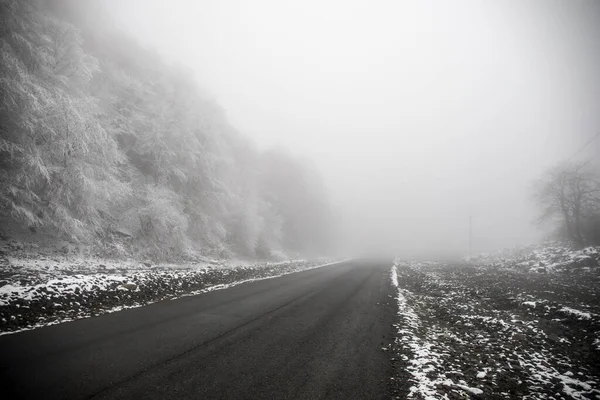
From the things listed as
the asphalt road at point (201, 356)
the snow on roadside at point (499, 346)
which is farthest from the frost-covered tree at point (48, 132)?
the snow on roadside at point (499, 346)

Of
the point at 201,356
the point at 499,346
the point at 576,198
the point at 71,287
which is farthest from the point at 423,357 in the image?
the point at 576,198

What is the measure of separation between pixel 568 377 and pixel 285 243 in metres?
40.7

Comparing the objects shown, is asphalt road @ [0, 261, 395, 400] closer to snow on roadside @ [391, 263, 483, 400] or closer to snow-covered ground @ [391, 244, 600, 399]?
snow on roadside @ [391, 263, 483, 400]

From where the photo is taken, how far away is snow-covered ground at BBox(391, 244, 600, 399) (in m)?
5.45

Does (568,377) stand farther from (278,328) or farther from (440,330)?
(278,328)

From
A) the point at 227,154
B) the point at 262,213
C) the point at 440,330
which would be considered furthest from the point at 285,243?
the point at 440,330

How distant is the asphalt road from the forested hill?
30.6 feet

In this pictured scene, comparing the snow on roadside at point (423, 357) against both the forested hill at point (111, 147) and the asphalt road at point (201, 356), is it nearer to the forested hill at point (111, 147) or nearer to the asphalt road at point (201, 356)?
the asphalt road at point (201, 356)

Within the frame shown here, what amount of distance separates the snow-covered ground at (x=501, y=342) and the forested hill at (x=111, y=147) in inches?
647

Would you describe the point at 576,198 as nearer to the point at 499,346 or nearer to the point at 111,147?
the point at 499,346

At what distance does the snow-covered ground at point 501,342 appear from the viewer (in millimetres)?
5449

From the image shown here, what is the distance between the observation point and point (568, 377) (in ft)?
19.7

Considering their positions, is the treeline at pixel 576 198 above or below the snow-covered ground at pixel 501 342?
above

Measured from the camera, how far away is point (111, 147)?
16.3m
